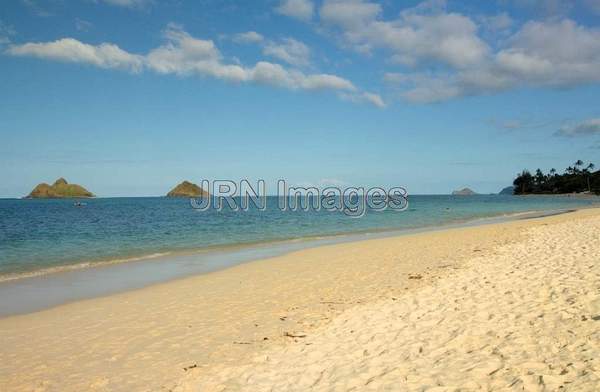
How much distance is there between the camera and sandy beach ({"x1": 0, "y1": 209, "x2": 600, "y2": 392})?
5320 mm

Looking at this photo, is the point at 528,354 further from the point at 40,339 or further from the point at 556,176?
the point at 556,176

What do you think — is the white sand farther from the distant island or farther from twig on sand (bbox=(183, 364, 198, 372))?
the distant island

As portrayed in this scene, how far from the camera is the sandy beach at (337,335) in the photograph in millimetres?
5320

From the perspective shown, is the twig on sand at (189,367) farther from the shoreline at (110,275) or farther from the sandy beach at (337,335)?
the shoreline at (110,275)

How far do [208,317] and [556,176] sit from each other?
627 feet

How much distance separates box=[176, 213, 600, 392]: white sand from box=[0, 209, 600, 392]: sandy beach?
0.02 metres

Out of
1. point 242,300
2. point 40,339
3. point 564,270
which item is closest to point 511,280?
point 564,270

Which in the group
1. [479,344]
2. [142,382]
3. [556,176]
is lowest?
[142,382]

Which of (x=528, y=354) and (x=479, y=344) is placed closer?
(x=528, y=354)

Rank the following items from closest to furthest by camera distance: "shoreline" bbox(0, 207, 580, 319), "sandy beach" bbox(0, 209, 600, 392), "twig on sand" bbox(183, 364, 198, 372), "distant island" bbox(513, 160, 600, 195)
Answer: "sandy beach" bbox(0, 209, 600, 392) → "twig on sand" bbox(183, 364, 198, 372) → "shoreline" bbox(0, 207, 580, 319) → "distant island" bbox(513, 160, 600, 195)

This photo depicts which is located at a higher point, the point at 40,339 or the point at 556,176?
the point at 556,176

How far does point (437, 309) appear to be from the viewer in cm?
797

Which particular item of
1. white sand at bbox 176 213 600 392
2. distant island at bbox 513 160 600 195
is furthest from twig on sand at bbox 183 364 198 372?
distant island at bbox 513 160 600 195

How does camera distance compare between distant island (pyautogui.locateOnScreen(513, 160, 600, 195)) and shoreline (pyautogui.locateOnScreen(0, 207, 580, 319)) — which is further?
distant island (pyautogui.locateOnScreen(513, 160, 600, 195))
